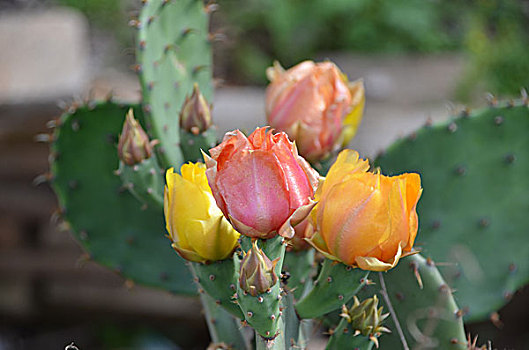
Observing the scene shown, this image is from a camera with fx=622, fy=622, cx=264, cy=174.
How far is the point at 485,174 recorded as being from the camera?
77cm

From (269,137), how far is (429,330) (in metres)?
0.24

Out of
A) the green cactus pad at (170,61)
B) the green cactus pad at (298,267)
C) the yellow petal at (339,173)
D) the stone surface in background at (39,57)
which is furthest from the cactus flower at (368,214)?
the stone surface in background at (39,57)

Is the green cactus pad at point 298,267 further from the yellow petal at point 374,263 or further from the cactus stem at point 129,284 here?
the cactus stem at point 129,284

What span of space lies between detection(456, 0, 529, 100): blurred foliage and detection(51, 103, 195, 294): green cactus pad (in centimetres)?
334

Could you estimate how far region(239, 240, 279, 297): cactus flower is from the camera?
0.35 metres

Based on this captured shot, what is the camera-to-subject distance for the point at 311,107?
553 mm

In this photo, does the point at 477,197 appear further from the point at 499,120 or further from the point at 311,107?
the point at 311,107

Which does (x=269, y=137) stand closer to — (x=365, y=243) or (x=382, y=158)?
(x=365, y=243)

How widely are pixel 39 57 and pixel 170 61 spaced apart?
148 cm

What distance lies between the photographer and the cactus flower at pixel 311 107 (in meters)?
0.55

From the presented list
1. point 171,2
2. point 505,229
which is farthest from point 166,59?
point 505,229

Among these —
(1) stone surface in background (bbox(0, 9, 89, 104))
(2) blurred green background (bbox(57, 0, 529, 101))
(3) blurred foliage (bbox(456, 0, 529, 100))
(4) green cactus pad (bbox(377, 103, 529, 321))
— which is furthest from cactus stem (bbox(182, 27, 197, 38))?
(3) blurred foliage (bbox(456, 0, 529, 100))

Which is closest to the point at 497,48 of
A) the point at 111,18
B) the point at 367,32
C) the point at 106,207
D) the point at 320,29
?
the point at 367,32

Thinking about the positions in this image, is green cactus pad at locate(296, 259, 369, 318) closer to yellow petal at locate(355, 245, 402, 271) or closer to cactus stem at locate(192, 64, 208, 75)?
yellow petal at locate(355, 245, 402, 271)
